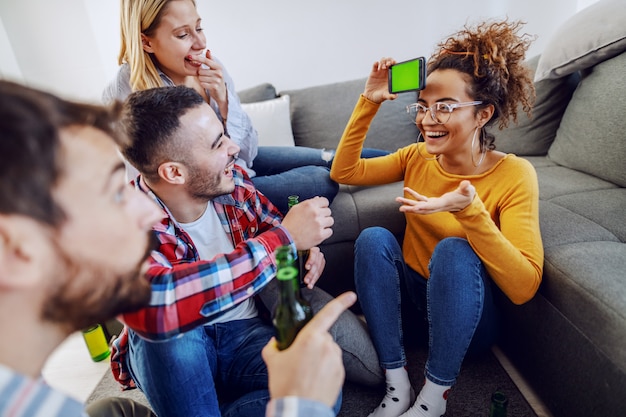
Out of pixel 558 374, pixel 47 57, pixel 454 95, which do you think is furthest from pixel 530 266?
pixel 47 57

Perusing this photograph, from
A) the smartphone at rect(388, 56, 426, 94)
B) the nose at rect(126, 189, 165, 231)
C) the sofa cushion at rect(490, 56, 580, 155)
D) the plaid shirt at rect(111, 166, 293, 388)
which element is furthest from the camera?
the sofa cushion at rect(490, 56, 580, 155)

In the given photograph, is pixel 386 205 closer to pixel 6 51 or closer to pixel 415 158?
pixel 415 158

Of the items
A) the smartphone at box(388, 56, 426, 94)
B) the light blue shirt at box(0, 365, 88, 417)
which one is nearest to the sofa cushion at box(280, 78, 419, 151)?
the smartphone at box(388, 56, 426, 94)

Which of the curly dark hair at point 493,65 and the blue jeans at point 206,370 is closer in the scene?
the blue jeans at point 206,370

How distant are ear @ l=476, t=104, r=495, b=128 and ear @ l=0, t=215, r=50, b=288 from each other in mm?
1097

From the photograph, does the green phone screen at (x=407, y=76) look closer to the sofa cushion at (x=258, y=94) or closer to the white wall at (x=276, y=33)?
the sofa cushion at (x=258, y=94)

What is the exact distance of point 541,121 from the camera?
1.78 meters

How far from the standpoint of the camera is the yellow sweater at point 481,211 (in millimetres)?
922

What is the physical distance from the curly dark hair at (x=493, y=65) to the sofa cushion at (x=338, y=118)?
0.91 meters

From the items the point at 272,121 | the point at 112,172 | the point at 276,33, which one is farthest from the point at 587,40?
the point at 112,172

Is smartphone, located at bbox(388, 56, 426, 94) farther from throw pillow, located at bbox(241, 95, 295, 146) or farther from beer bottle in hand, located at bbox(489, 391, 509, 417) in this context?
throw pillow, located at bbox(241, 95, 295, 146)

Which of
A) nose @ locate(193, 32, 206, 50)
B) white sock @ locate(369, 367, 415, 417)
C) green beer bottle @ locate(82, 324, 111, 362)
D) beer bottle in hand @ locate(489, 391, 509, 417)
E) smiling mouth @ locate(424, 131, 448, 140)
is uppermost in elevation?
nose @ locate(193, 32, 206, 50)

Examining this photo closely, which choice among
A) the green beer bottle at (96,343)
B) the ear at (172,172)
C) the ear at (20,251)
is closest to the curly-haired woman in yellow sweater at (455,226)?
the ear at (172,172)

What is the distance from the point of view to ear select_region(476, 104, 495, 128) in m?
1.11
